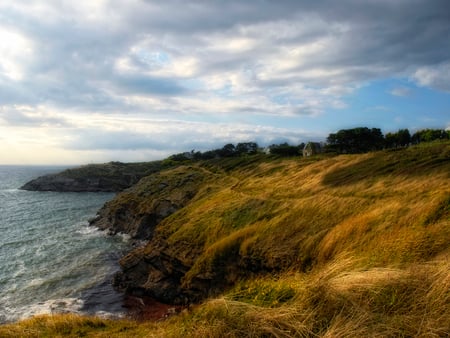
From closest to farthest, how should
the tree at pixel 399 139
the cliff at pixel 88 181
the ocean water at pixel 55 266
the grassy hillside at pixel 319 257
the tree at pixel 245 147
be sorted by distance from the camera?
1. the grassy hillside at pixel 319 257
2. the ocean water at pixel 55 266
3. the tree at pixel 399 139
4. the tree at pixel 245 147
5. the cliff at pixel 88 181

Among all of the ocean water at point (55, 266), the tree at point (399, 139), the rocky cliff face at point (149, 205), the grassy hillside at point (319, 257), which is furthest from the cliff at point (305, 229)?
the tree at point (399, 139)

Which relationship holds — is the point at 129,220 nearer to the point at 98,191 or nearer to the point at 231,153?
the point at 231,153

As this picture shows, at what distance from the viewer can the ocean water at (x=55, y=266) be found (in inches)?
1489

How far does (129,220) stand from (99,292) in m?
36.2

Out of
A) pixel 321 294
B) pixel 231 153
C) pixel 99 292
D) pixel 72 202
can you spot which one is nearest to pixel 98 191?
pixel 72 202

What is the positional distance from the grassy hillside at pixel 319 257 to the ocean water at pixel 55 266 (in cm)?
681

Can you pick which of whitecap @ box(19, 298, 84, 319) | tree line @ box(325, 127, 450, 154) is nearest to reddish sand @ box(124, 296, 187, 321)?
whitecap @ box(19, 298, 84, 319)

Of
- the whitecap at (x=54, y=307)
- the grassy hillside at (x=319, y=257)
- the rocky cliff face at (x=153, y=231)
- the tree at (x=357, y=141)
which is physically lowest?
the whitecap at (x=54, y=307)

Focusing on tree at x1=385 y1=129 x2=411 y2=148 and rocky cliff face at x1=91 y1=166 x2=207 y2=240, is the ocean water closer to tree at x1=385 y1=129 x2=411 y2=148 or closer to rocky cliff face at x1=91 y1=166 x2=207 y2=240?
rocky cliff face at x1=91 y1=166 x2=207 y2=240

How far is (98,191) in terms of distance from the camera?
164 metres

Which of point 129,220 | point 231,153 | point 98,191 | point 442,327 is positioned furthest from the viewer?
point 98,191

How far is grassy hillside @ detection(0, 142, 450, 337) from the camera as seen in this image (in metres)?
9.53

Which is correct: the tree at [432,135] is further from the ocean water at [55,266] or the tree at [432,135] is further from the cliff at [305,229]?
the ocean water at [55,266]

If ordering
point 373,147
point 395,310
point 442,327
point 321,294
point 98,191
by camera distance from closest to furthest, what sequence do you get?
point 442,327 → point 395,310 → point 321,294 → point 373,147 → point 98,191
